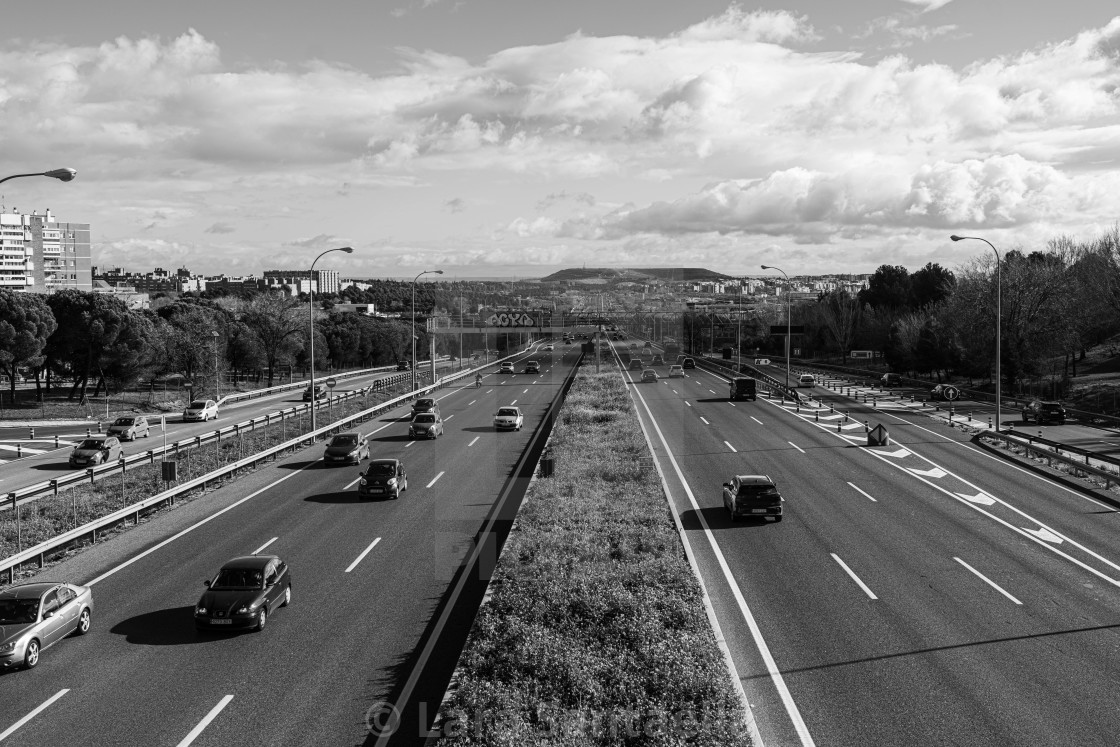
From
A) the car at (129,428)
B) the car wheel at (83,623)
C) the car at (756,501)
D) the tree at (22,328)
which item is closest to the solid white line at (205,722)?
the car wheel at (83,623)

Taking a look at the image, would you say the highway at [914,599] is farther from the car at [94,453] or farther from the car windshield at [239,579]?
the car at [94,453]

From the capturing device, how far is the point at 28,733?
1345 centimetres

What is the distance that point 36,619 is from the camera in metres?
16.8

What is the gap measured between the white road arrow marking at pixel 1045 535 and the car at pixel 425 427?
2906cm

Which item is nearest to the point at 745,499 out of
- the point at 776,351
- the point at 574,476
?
the point at 574,476

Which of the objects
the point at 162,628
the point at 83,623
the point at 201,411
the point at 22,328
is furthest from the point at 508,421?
the point at 22,328

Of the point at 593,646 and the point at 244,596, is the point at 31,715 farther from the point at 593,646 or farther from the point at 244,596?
the point at 593,646

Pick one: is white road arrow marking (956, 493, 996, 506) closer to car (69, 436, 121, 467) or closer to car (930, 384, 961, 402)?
car (69, 436, 121, 467)

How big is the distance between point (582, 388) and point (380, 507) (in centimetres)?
3901

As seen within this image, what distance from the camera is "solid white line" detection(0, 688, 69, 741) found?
1342 centimetres

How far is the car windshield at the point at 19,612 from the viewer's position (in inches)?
659

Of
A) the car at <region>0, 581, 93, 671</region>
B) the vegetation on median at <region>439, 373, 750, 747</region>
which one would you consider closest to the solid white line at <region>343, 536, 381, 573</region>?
the vegetation on median at <region>439, 373, 750, 747</region>

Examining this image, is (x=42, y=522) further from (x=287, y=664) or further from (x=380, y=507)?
(x=287, y=664)

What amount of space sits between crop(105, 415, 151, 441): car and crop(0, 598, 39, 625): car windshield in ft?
107
